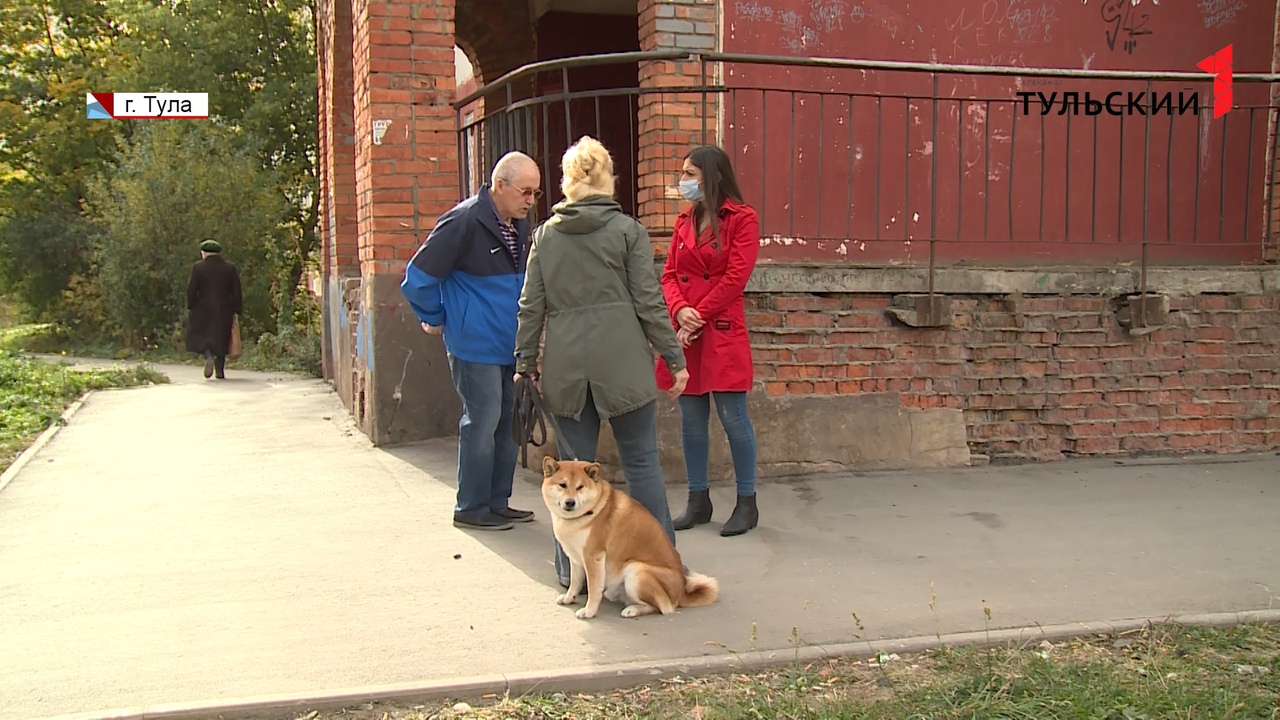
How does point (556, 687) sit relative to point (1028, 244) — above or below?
below

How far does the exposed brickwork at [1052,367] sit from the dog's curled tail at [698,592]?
7.87ft

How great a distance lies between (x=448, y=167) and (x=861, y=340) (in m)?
3.20

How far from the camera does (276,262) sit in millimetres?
18109

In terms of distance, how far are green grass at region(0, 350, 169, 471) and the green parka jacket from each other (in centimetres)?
504

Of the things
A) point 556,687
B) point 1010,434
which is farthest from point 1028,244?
point 556,687

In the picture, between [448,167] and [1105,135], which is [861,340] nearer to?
[1105,135]

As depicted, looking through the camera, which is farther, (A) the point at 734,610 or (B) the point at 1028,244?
(B) the point at 1028,244

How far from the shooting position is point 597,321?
173 inches

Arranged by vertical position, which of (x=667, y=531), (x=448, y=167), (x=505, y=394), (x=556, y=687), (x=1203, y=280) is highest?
(x=448, y=167)

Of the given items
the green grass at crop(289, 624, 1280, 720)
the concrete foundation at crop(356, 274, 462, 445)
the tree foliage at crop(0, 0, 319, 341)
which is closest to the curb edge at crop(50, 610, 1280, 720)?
the green grass at crop(289, 624, 1280, 720)

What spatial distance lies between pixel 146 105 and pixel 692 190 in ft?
59.5

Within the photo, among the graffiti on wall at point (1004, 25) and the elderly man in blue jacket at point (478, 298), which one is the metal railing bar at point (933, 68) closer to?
the graffiti on wall at point (1004, 25)

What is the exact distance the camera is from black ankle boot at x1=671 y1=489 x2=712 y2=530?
5.41 metres

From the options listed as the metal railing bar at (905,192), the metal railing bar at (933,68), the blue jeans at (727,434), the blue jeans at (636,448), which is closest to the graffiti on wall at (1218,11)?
the metal railing bar at (933,68)
